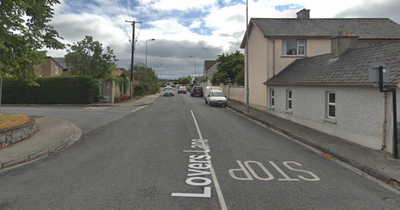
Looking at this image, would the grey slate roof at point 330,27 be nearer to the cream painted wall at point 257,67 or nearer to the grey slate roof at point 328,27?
the grey slate roof at point 328,27

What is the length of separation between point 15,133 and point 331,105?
1201 centimetres

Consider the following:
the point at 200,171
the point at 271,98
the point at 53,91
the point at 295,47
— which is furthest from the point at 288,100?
the point at 53,91

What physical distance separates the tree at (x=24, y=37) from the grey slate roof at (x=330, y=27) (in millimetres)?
13971

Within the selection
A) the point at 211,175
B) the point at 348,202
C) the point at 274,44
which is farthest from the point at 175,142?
the point at 274,44

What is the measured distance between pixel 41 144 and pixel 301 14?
23.6 metres

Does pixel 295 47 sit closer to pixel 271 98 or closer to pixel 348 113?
pixel 271 98

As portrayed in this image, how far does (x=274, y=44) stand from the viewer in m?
19.3

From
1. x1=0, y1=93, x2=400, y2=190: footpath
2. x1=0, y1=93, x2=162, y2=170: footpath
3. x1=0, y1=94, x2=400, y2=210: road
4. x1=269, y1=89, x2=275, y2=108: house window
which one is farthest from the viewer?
x1=269, y1=89, x2=275, y2=108: house window

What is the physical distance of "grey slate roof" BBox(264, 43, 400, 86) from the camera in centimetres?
911

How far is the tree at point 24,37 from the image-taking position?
8.62m

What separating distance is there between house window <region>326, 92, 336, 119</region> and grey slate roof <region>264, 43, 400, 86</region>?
0.67m

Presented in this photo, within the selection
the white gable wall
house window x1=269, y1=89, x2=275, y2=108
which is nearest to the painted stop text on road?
the white gable wall

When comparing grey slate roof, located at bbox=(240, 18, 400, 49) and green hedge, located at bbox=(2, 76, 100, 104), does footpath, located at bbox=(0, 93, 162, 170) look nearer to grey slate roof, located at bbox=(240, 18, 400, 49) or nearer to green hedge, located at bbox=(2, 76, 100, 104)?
green hedge, located at bbox=(2, 76, 100, 104)

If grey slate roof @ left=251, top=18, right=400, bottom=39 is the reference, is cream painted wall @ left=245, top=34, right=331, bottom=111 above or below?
below
